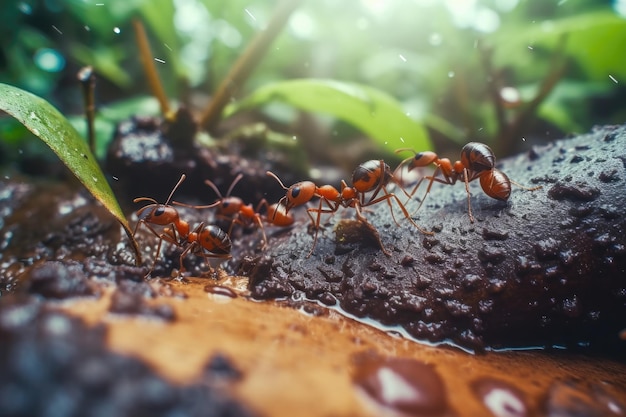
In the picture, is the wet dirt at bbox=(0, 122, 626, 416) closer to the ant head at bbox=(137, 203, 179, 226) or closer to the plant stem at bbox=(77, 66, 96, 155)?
the ant head at bbox=(137, 203, 179, 226)

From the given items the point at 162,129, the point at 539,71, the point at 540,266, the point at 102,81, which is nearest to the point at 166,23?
the point at 162,129

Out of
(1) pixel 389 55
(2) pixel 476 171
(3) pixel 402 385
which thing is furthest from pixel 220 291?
(1) pixel 389 55

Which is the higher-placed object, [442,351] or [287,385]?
[442,351]

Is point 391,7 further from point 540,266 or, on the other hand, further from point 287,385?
point 287,385

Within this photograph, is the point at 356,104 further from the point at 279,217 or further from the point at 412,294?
the point at 412,294

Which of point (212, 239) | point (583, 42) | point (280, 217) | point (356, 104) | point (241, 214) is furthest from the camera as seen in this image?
point (583, 42)

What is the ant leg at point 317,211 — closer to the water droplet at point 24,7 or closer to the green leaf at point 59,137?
the green leaf at point 59,137

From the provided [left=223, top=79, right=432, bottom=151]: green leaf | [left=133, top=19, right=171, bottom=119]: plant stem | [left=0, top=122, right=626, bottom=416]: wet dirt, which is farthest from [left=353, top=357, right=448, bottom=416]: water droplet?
[left=133, top=19, right=171, bottom=119]: plant stem
